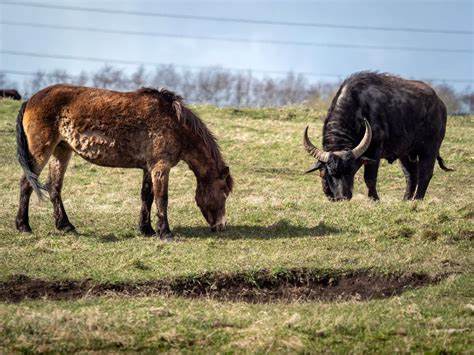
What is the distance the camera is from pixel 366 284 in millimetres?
11203

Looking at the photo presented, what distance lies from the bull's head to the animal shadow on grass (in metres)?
2.41

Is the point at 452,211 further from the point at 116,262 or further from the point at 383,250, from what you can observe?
the point at 116,262

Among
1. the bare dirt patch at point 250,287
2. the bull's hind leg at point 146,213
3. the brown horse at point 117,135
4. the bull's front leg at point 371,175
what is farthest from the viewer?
the bull's front leg at point 371,175

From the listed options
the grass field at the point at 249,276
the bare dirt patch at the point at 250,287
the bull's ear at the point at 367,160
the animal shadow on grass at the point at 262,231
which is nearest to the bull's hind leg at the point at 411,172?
the grass field at the point at 249,276

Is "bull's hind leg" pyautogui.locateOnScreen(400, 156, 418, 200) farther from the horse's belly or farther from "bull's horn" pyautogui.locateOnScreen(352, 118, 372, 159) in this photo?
the horse's belly

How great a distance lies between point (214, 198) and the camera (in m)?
14.1

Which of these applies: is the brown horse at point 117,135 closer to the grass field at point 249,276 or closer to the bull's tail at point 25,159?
the bull's tail at point 25,159

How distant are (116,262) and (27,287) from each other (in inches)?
54.4

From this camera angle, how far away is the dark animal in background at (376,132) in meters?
16.7

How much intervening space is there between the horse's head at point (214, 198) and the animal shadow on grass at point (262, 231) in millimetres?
181

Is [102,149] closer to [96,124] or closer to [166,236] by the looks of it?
[96,124]

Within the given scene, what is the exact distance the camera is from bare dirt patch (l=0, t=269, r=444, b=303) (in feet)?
35.4

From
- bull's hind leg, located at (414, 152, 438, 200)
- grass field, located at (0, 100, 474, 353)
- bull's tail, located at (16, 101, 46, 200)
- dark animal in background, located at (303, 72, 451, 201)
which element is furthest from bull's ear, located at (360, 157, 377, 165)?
bull's tail, located at (16, 101, 46, 200)

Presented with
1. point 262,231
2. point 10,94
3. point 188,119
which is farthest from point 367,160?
point 10,94
